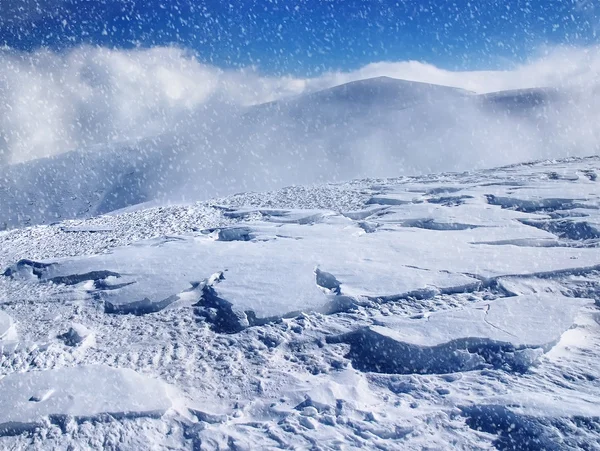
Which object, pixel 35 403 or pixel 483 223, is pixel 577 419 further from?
pixel 483 223

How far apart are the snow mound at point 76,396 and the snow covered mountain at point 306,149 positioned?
29.9 metres

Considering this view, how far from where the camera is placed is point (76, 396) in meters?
1.95

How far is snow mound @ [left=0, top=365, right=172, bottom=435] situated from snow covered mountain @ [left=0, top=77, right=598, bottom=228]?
29.9 meters

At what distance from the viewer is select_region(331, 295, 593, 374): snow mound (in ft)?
7.29

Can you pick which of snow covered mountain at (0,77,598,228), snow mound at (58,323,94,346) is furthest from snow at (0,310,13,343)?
snow covered mountain at (0,77,598,228)

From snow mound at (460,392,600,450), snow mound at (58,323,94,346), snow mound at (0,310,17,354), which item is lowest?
snow mound at (460,392,600,450)

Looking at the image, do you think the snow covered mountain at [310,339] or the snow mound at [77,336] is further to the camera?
the snow mound at [77,336]

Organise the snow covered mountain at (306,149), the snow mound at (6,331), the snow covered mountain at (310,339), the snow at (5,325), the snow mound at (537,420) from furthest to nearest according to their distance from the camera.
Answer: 1. the snow covered mountain at (306,149)
2. the snow at (5,325)
3. the snow mound at (6,331)
4. the snow covered mountain at (310,339)
5. the snow mound at (537,420)

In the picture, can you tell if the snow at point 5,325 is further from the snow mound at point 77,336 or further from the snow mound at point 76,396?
the snow mound at point 76,396

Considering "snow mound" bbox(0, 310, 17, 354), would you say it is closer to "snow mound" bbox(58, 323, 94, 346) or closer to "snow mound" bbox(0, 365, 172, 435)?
"snow mound" bbox(58, 323, 94, 346)

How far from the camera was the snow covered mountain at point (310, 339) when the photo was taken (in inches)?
70.1

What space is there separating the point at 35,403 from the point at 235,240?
2857 millimetres

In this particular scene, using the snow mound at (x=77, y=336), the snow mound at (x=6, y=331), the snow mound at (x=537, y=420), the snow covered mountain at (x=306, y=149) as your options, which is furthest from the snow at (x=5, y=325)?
the snow covered mountain at (x=306, y=149)

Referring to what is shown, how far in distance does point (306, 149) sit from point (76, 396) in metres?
43.2
